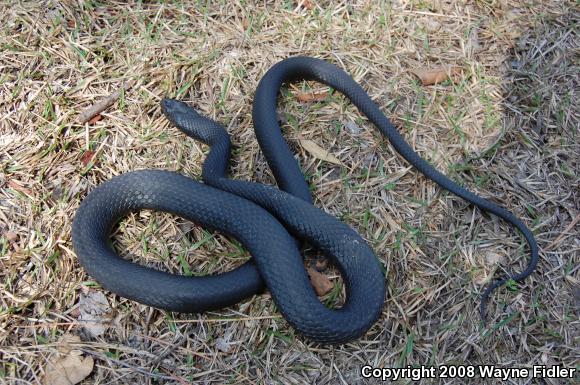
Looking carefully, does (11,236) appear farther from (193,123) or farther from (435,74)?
(435,74)

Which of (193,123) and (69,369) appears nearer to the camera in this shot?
(69,369)

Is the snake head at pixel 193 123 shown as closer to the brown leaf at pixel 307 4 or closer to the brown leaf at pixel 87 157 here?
the brown leaf at pixel 87 157

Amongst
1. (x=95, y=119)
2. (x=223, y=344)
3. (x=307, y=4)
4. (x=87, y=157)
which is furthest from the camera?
(x=307, y=4)

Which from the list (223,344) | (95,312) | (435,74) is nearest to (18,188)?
(95,312)

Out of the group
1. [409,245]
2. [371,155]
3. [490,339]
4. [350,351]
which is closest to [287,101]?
[371,155]

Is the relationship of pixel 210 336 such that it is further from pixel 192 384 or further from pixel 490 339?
pixel 490 339

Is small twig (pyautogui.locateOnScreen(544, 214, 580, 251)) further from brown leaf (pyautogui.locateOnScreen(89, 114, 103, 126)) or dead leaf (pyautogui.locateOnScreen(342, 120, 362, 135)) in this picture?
brown leaf (pyautogui.locateOnScreen(89, 114, 103, 126))

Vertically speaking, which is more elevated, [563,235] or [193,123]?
[193,123]

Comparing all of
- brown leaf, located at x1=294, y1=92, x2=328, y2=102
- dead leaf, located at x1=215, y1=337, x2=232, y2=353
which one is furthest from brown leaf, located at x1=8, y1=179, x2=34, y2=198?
brown leaf, located at x1=294, y1=92, x2=328, y2=102
